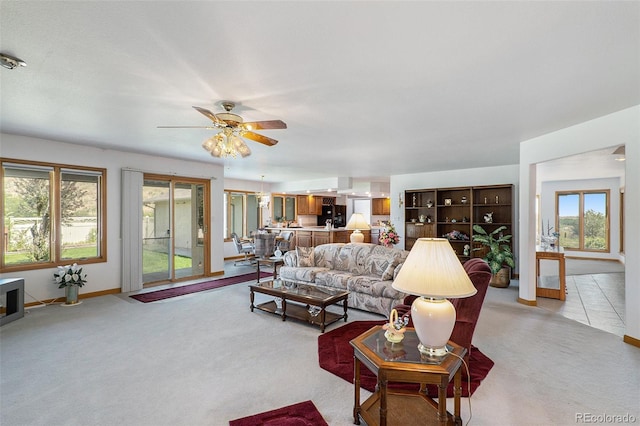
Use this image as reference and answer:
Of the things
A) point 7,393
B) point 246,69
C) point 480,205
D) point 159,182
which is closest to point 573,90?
point 246,69

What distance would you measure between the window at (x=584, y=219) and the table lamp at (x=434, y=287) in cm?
1041

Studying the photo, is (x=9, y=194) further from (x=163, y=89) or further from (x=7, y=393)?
(x=163, y=89)

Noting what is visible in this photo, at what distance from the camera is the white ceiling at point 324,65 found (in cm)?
171

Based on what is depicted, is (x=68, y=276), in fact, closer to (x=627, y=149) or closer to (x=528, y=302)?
(x=528, y=302)

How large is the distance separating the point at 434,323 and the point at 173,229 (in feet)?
19.2

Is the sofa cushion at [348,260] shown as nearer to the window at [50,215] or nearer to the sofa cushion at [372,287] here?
the sofa cushion at [372,287]

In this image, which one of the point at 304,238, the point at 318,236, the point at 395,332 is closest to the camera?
the point at 395,332

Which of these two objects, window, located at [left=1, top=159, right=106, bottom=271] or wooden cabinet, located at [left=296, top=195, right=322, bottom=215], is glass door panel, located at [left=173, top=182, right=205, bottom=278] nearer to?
window, located at [left=1, top=159, right=106, bottom=271]

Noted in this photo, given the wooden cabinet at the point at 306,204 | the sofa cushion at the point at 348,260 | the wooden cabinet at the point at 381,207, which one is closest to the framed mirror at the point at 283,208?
the wooden cabinet at the point at 306,204

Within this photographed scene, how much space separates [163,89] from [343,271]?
146 inches

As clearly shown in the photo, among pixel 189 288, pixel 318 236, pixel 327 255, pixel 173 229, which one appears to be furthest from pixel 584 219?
pixel 173 229

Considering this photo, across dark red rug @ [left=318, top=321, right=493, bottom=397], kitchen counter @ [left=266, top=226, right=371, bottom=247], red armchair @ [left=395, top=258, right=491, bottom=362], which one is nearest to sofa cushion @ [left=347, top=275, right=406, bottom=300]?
dark red rug @ [left=318, top=321, right=493, bottom=397]

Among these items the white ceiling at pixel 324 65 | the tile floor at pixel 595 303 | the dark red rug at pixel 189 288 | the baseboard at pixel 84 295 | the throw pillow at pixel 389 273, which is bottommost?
the tile floor at pixel 595 303

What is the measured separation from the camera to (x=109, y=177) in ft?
17.5
